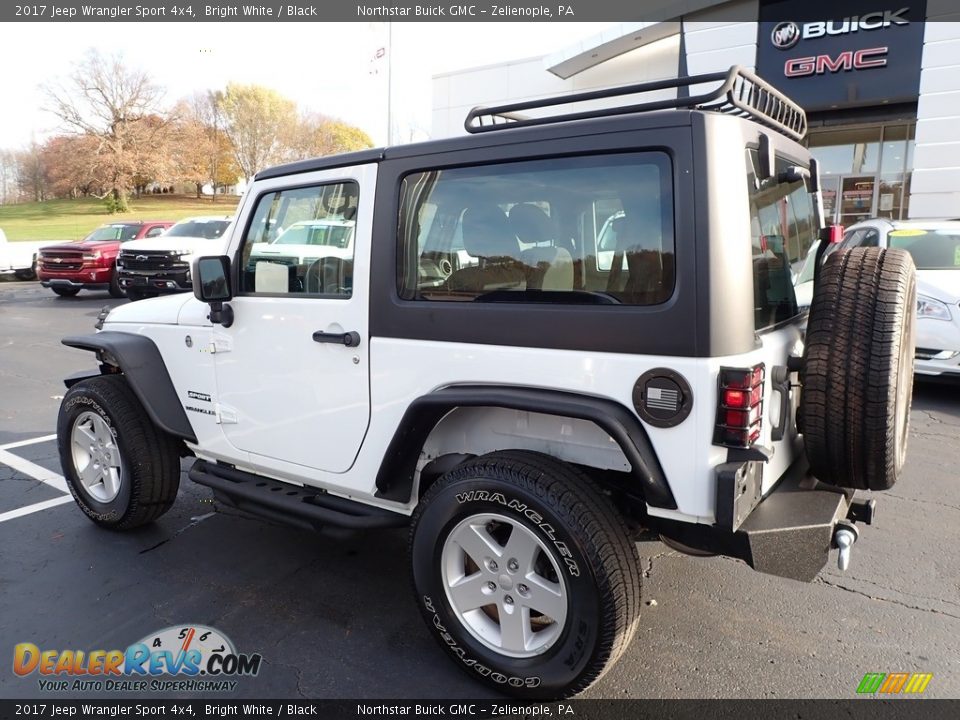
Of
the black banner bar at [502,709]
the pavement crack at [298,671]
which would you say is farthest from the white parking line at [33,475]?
the pavement crack at [298,671]

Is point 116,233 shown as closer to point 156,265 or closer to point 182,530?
point 156,265

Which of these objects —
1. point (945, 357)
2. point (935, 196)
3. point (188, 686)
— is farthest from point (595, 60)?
point (188, 686)

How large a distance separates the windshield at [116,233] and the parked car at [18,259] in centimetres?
320

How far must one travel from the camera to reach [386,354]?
8.79 ft

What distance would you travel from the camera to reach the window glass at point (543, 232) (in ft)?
7.08

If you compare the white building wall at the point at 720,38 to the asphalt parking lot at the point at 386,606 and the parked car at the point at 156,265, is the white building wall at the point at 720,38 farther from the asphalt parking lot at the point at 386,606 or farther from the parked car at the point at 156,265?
the asphalt parking lot at the point at 386,606

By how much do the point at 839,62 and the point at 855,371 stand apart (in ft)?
49.3

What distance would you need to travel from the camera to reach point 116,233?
17.6m

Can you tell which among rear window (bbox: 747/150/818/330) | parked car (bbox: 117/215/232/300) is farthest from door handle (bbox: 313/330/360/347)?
parked car (bbox: 117/215/232/300)

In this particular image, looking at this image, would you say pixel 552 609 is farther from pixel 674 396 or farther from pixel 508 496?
pixel 674 396

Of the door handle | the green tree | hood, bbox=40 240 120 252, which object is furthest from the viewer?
the green tree

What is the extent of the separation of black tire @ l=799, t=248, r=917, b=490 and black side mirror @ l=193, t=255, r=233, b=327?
99.2 inches

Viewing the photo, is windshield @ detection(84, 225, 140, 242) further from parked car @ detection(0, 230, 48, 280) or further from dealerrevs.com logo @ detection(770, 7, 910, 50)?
dealerrevs.com logo @ detection(770, 7, 910, 50)

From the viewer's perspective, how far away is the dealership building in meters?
13.6
